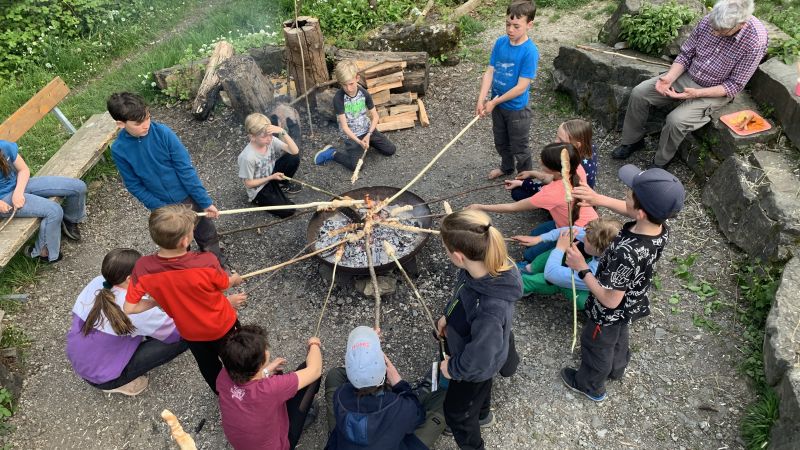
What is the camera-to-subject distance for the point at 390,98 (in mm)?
7293

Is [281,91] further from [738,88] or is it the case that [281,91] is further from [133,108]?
[738,88]

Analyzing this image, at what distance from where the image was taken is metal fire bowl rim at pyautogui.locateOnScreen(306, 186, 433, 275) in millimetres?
4587

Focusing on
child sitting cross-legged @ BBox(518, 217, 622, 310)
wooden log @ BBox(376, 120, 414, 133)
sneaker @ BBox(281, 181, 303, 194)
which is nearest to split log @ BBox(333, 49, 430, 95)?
wooden log @ BBox(376, 120, 414, 133)

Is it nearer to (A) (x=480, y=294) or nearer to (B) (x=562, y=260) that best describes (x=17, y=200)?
(A) (x=480, y=294)

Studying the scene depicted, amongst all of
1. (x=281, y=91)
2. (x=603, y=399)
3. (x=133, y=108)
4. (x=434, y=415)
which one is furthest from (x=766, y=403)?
(x=281, y=91)

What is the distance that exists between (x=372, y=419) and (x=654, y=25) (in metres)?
6.37

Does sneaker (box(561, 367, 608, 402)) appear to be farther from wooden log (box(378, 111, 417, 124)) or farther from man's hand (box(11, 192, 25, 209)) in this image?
man's hand (box(11, 192, 25, 209))

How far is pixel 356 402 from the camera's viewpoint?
10.2ft

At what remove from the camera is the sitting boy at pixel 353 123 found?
19.4 feet

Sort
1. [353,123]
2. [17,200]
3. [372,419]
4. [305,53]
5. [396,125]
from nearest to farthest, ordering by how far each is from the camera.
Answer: [372,419]
[17,200]
[353,123]
[305,53]
[396,125]

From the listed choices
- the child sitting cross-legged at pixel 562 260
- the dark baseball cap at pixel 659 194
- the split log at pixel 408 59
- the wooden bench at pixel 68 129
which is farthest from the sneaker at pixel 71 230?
the dark baseball cap at pixel 659 194

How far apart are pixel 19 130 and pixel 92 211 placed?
1.42 metres

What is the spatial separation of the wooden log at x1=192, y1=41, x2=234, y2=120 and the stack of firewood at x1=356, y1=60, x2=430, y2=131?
2.15 m

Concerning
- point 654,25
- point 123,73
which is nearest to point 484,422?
point 654,25
